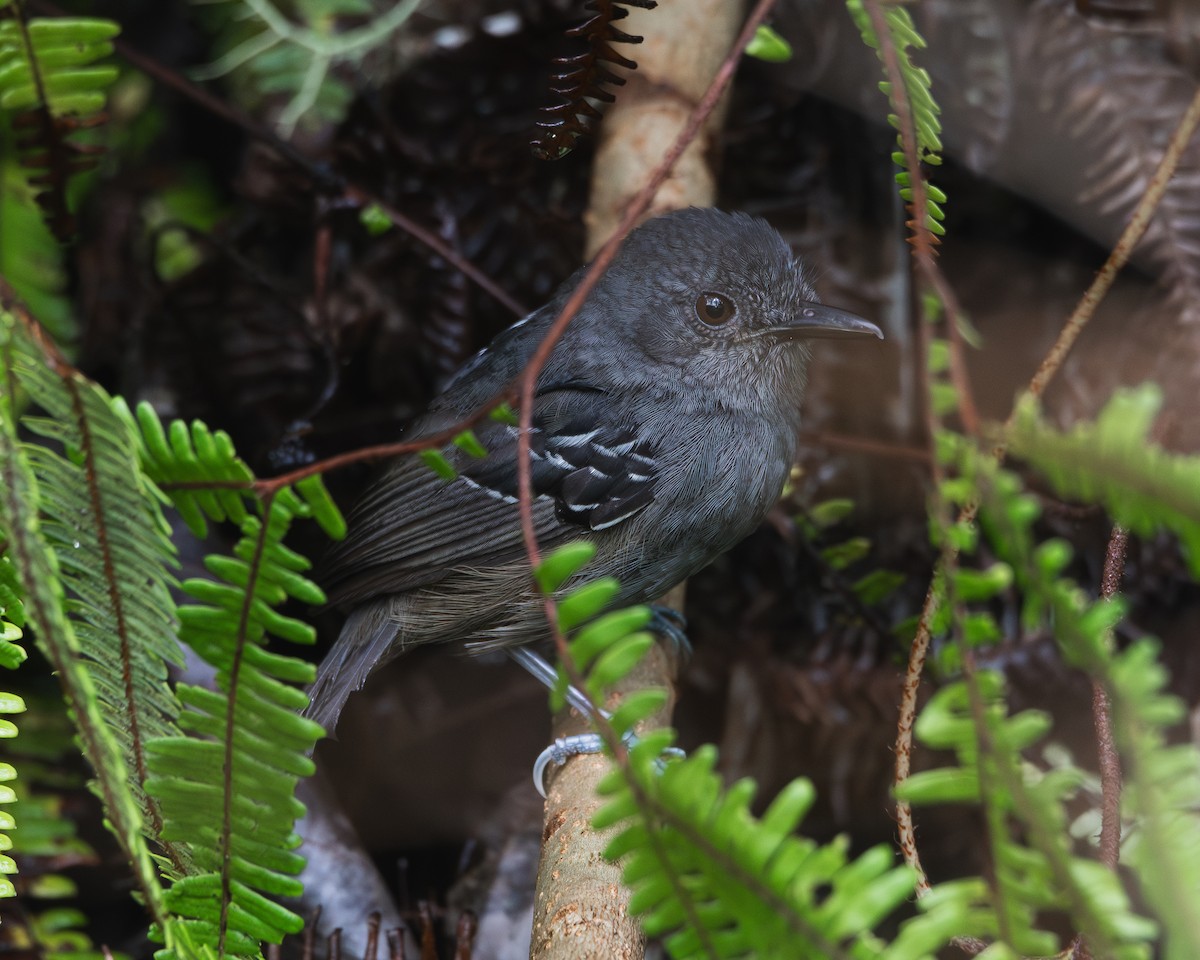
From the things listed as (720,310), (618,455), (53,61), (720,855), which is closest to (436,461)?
(720,855)

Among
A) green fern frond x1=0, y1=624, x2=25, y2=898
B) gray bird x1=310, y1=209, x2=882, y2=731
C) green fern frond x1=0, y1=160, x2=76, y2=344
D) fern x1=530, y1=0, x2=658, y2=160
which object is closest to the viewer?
green fern frond x1=0, y1=624, x2=25, y2=898

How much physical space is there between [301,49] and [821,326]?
1.98 meters

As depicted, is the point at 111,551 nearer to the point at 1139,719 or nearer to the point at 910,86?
the point at 1139,719

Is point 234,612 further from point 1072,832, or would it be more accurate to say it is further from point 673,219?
point 1072,832

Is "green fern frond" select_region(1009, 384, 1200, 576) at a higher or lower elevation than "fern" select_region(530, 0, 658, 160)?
lower

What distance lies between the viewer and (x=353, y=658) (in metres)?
3.21

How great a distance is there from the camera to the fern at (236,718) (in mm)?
1570

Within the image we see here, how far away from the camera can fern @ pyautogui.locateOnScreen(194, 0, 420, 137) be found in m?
3.74

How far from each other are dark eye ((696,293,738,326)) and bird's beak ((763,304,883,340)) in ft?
0.39

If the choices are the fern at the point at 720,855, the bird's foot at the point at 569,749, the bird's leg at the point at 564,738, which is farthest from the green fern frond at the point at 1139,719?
the bird's foot at the point at 569,749

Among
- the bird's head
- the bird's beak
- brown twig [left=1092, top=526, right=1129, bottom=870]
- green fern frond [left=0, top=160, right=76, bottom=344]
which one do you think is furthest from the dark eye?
green fern frond [left=0, top=160, right=76, bottom=344]

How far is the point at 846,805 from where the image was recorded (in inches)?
142

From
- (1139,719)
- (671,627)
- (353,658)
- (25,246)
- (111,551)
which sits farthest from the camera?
(25,246)

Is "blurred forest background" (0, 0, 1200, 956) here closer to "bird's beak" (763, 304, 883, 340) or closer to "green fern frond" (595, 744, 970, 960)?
"bird's beak" (763, 304, 883, 340)
